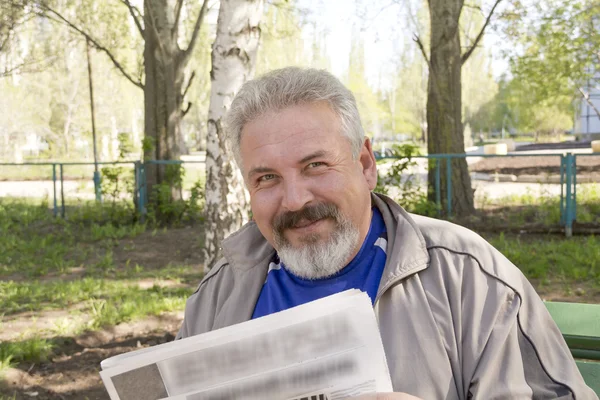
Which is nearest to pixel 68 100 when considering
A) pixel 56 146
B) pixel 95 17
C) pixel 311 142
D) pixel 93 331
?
pixel 56 146

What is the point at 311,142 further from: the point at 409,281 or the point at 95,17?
the point at 95,17

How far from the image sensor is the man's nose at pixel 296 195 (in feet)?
5.82

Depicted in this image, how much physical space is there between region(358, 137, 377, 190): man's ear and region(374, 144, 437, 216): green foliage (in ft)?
23.0

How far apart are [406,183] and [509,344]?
797 centimetres

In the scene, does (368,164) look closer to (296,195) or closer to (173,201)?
(296,195)

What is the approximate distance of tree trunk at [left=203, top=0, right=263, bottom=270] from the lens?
4594 millimetres

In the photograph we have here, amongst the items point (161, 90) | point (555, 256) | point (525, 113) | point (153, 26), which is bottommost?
point (555, 256)

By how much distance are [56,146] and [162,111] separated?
89.3ft

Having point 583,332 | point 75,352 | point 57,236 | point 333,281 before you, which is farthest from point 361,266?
point 57,236

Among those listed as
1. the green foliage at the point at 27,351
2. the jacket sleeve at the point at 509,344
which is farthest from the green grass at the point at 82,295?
the jacket sleeve at the point at 509,344

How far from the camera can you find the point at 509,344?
1550 mm

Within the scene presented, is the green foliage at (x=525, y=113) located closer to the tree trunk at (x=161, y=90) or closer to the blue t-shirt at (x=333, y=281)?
the tree trunk at (x=161, y=90)

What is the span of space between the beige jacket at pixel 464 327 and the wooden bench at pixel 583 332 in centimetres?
46

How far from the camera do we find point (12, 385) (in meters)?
3.92
